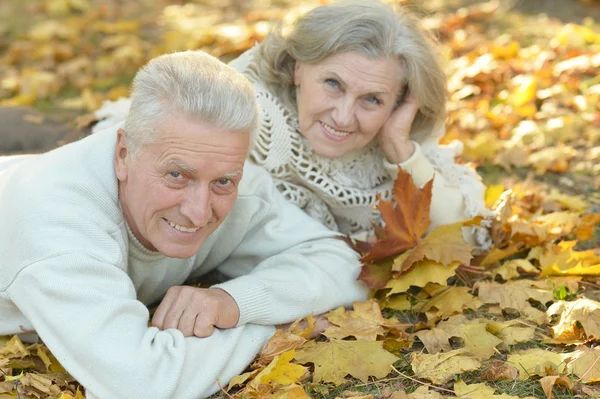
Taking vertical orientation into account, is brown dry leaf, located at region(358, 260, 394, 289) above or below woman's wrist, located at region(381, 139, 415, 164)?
below

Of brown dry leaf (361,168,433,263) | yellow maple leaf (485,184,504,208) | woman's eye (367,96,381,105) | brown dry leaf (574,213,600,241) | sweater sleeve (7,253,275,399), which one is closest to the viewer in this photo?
sweater sleeve (7,253,275,399)

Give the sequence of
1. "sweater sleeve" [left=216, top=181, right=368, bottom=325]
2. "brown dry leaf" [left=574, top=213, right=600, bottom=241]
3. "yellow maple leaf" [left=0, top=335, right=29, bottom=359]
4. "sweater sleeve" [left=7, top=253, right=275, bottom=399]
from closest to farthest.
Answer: "sweater sleeve" [left=7, top=253, right=275, bottom=399]
"yellow maple leaf" [left=0, top=335, right=29, bottom=359]
"sweater sleeve" [left=216, top=181, right=368, bottom=325]
"brown dry leaf" [left=574, top=213, right=600, bottom=241]

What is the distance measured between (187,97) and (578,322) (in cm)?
171

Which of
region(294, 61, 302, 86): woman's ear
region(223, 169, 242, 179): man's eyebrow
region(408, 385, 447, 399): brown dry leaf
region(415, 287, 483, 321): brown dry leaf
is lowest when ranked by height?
region(415, 287, 483, 321): brown dry leaf

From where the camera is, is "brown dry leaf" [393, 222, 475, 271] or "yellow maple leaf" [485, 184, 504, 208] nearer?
"brown dry leaf" [393, 222, 475, 271]

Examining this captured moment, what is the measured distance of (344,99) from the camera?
141 inches

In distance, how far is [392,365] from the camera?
2908mm

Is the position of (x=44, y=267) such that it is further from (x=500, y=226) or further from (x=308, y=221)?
(x=500, y=226)

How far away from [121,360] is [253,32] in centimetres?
472

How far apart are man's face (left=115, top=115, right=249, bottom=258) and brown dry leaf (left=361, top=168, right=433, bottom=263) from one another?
84 cm

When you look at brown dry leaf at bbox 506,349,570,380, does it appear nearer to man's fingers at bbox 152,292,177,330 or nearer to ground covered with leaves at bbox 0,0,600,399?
ground covered with leaves at bbox 0,0,600,399

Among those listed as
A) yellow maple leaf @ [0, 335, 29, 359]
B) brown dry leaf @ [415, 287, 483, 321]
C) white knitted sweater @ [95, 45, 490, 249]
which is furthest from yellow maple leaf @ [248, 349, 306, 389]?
white knitted sweater @ [95, 45, 490, 249]

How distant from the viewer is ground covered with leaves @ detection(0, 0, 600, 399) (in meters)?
2.77

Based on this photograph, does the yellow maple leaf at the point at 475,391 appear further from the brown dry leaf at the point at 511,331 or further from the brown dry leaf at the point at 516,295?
the brown dry leaf at the point at 516,295
